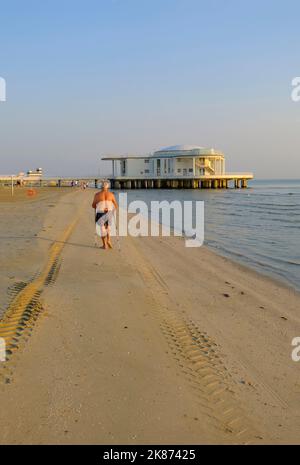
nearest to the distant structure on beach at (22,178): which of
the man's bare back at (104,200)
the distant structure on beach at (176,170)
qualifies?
the distant structure on beach at (176,170)

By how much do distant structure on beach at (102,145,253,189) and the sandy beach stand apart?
81.1 meters

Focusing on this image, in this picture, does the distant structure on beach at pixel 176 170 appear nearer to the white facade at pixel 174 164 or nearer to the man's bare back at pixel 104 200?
the white facade at pixel 174 164

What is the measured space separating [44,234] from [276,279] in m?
7.73

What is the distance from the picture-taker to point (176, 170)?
93.3m

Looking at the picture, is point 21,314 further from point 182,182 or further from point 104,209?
point 182,182

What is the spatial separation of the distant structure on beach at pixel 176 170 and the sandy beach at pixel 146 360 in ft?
266

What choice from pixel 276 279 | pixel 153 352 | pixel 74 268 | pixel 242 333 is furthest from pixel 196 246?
pixel 153 352

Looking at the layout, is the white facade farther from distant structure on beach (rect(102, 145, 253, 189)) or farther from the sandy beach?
the sandy beach

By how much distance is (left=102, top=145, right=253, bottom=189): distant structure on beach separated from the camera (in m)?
89.6

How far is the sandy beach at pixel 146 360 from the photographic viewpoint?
310cm

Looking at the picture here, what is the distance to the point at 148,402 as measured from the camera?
342 centimetres

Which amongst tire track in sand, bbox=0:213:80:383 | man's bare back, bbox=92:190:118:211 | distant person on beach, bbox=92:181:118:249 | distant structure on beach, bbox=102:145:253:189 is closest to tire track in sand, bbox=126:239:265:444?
tire track in sand, bbox=0:213:80:383
